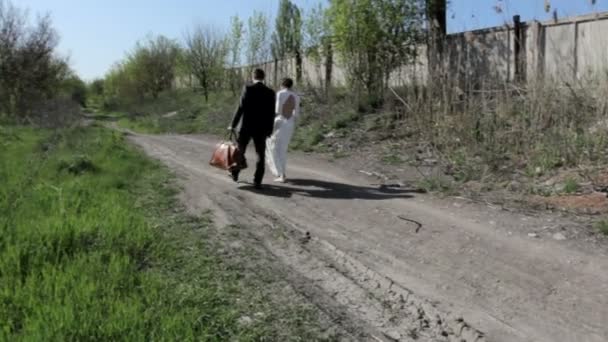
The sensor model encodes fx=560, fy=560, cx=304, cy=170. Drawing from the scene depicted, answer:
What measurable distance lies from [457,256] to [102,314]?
10.9 ft

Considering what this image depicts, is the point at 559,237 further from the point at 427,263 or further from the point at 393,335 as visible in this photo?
the point at 393,335

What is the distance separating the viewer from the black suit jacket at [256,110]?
8.75m

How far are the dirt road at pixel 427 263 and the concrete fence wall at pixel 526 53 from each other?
14.5 feet

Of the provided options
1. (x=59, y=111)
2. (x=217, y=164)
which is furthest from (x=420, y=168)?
(x=59, y=111)

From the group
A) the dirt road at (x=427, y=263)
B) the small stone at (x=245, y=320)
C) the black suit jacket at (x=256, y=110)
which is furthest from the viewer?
the black suit jacket at (x=256, y=110)

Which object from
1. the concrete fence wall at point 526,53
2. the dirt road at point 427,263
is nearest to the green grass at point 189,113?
the concrete fence wall at point 526,53

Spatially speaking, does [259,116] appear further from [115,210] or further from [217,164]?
[115,210]

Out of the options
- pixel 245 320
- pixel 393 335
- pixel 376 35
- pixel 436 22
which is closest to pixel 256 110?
pixel 245 320

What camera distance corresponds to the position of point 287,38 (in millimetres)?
30000

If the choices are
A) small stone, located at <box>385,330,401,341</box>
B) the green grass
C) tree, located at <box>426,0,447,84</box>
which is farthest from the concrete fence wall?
the green grass

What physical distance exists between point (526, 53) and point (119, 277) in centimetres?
1338

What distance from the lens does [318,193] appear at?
28.6 ft

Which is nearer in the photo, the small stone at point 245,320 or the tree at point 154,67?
the small stone at point 245,320

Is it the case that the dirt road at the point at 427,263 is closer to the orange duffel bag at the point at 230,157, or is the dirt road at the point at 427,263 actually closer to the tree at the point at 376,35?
the orange duffel bag at the point at 230,157
